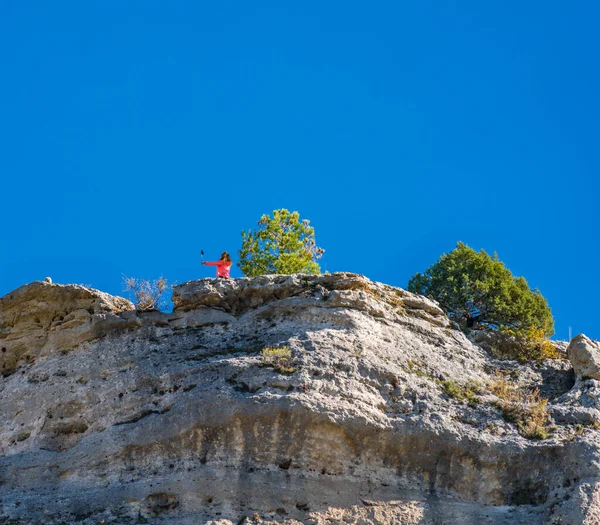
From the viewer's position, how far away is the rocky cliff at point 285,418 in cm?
2105

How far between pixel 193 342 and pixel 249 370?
2.68 m

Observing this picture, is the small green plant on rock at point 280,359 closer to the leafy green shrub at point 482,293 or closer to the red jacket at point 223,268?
the red jacket at point 223,268

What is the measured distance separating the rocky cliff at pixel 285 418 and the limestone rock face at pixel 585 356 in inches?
2.4

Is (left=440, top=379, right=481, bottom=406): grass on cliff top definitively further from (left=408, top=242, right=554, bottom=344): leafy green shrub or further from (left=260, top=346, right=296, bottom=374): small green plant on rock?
(left=408, top=242, right=554, bottom=344): leafy green shrub

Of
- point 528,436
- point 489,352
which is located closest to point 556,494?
point 528,436

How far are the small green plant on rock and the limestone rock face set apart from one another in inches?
292

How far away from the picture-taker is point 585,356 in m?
25.3

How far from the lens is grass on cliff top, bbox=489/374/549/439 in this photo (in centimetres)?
2267

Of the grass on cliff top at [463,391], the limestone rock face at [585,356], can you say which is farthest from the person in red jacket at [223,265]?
the limestone rock face at [585,356]

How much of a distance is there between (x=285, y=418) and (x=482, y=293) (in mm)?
12307

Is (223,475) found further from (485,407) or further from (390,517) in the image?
(485,407)

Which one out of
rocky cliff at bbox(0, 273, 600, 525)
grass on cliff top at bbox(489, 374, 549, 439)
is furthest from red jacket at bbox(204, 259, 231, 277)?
grass on cliff top at bbox(489, 374, 549, 439)

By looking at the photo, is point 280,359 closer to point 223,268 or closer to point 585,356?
point 223,268

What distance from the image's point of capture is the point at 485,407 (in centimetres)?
2345
